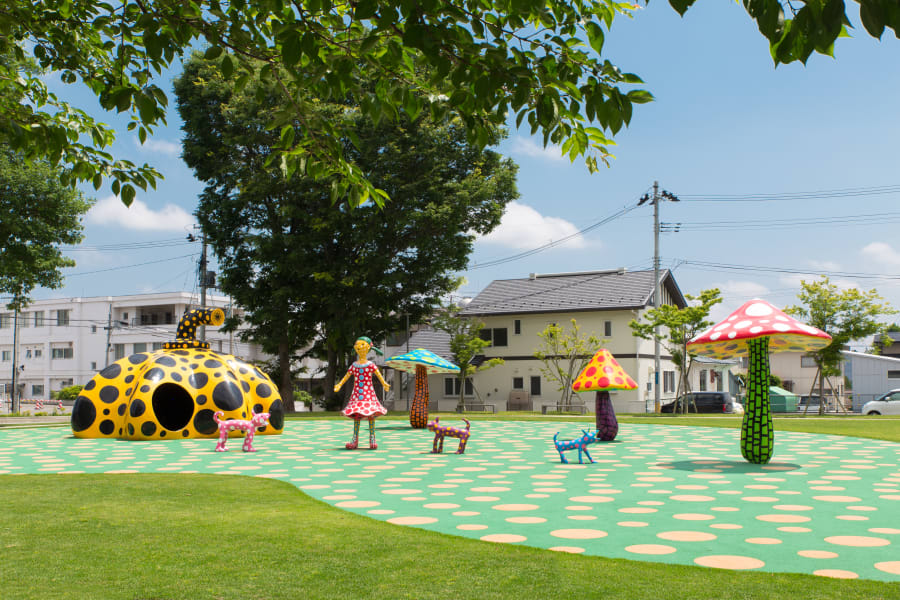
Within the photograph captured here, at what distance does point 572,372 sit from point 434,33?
129 ft

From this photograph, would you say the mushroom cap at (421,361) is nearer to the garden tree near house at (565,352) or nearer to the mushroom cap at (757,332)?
the mushroom cap at (757,332)

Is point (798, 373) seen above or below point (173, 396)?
above

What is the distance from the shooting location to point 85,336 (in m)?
67.7

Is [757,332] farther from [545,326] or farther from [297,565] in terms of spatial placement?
[545,326]

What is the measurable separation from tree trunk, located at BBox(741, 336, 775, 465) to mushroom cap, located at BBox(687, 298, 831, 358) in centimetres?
31

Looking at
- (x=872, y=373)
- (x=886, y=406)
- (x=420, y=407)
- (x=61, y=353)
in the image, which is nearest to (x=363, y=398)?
(x=420, y=407)

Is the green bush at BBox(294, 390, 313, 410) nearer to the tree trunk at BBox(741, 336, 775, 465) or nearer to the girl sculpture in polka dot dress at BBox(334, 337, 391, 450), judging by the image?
the girl sculpture in polka dot dress at BBox(334, 337, 391, 450)

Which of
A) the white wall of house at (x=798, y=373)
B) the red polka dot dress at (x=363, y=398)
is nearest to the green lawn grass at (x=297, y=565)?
the red polka dot dress at (x=363, y=398)

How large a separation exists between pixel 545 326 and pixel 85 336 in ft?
141

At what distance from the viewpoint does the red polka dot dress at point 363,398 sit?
50.1ft

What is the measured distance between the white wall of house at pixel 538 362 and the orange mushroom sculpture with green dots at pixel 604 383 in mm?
25167

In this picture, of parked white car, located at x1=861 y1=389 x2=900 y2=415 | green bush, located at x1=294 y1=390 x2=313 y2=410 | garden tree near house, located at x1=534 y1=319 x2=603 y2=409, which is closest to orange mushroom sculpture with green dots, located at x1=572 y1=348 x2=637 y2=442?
garden tree near house, located at x1=534 y1=319 x2=603 y2=409

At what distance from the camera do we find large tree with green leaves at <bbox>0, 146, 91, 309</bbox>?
1043 inches

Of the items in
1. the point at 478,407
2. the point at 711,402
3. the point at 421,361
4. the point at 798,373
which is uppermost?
the point at 421,361
